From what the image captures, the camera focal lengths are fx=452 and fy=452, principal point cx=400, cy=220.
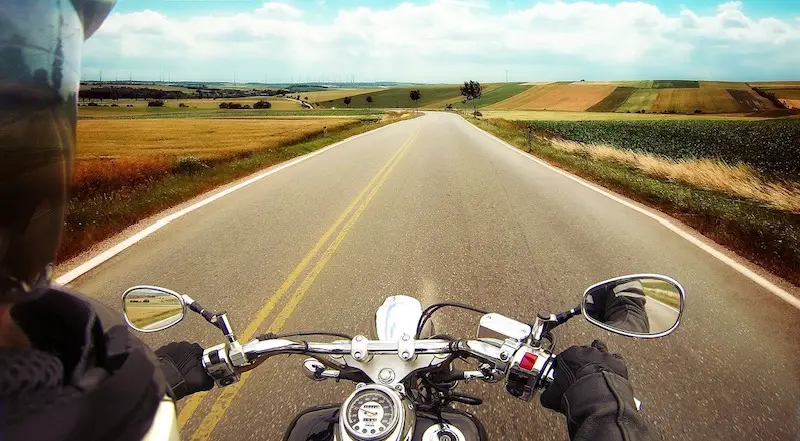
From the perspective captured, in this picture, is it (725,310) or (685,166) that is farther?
(685,166)

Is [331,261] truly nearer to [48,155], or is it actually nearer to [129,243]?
[129,243]

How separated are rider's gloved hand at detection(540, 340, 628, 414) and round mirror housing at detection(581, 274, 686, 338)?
178mm

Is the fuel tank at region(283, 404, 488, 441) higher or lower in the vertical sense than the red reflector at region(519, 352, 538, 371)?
lower

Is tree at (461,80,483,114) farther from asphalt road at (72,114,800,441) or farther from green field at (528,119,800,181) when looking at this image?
asphalt road at (72,114,800,441)

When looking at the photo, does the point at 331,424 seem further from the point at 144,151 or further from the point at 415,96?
the point at 415,96

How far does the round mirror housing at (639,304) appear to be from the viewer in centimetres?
164

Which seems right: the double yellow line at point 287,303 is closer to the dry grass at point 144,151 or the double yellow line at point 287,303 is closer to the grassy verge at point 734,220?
the dry grass at point 144,151

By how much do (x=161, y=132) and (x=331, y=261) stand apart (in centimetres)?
4029

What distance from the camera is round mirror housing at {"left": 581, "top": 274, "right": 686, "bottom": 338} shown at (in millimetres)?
1636

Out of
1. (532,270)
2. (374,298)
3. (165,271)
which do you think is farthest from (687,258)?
Result: (165,271)

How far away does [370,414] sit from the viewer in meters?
1.32

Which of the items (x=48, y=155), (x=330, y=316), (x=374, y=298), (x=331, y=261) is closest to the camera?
(x=48, y=155)

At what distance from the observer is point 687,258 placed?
19.2 ft

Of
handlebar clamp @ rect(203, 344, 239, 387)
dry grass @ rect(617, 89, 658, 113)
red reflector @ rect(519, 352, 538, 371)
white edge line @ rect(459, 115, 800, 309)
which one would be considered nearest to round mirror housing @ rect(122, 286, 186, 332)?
handlebar clamp @ rect(203, 344, 239, 387)
